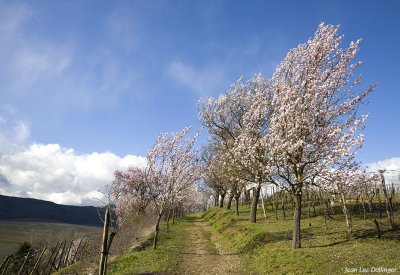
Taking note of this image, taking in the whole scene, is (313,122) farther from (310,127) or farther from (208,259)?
(208,259)

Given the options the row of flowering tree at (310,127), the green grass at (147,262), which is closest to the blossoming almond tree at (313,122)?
the row of flowering tree at (310,127)

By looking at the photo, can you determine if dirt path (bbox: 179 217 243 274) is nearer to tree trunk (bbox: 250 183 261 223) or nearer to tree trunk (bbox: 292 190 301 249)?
tree trunk (bbox: 292 190 301 249)

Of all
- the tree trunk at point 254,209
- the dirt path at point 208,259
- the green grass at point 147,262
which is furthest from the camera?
the tree trunk at point 254,209

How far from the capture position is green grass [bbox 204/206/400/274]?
33.0 feet

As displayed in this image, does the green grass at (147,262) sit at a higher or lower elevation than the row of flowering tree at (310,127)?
lower

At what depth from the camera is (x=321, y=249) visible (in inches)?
496

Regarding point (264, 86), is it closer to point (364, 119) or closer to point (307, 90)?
point (307, 90)

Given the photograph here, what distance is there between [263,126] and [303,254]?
15.0 meters

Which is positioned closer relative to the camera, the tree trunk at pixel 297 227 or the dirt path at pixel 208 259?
the dirt path at pixel 208 259

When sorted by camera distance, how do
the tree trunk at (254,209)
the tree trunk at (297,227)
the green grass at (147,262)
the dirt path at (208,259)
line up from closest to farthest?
the green grass at (147,262)
the dirt path at (208,259)
the tree trunk at (297,227)
the tree trunk at (254,209)

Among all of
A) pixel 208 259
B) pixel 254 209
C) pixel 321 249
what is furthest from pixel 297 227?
pixel 254 209

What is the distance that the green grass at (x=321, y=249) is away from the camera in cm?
1006

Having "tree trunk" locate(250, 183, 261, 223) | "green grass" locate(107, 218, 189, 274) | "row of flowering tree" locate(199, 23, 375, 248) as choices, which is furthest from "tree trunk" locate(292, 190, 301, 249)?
"tree trunk" locate(250, 183, 261, 223)

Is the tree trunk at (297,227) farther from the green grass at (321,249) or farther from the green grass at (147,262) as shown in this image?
the green grass at (147,262)
